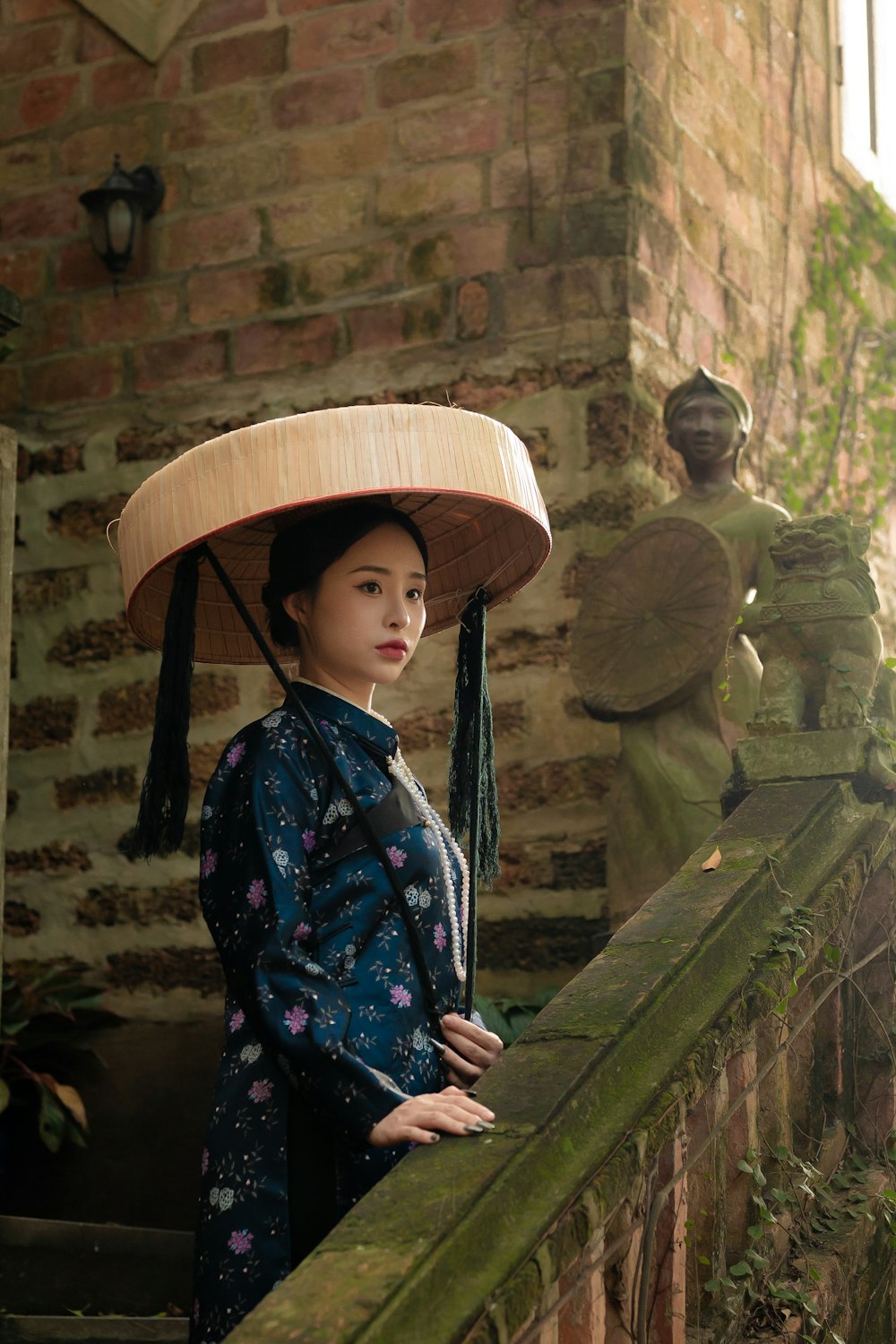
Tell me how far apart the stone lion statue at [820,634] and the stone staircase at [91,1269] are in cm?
217

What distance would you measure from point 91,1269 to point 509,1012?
132 centimetres

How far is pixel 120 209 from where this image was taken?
653 centimetres

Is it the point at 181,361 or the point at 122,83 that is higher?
the point at 122,83

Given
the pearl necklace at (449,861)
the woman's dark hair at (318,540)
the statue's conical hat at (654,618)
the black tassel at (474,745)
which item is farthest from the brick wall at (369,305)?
the woman's dark hair at (318,540)

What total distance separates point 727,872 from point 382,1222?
1202 millimetres

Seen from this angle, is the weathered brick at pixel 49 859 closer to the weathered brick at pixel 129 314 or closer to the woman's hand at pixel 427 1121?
the weathered brick at pixel 129 314

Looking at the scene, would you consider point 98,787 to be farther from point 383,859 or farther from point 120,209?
point 383,859

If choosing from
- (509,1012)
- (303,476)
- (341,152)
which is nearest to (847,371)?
(341,152)

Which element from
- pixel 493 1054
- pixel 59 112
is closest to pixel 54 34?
pixel 59 112

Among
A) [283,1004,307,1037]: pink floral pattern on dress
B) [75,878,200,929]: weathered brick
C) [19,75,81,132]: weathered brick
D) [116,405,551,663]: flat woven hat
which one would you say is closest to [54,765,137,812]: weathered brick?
[75,878,200,929]: weathered brick

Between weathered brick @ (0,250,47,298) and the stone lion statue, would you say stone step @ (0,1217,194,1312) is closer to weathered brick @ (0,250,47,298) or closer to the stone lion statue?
the stone lion statue

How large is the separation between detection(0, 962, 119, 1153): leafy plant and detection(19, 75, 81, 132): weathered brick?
10.4 ft

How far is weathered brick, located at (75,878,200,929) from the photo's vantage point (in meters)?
6.24

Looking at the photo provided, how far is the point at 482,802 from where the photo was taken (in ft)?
10.2
